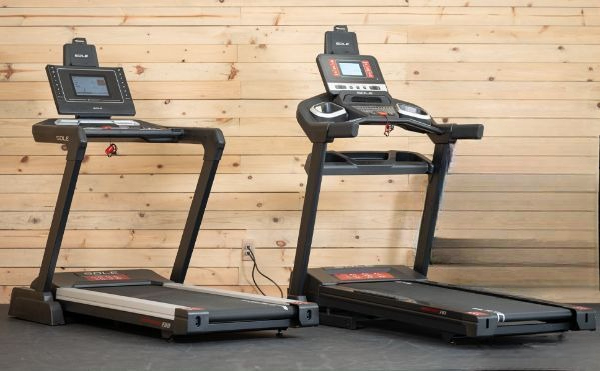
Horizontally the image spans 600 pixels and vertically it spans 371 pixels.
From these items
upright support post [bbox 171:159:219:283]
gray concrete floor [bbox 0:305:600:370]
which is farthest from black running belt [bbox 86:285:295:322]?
upright support post [bbox 171:159:219:283]

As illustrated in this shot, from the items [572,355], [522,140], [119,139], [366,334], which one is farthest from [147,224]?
[572,355]

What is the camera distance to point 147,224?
21.8 feet

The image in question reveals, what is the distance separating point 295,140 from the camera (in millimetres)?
6672

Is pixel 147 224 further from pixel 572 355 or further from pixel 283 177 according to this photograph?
pixel 572 355

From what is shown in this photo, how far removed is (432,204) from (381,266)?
0.48 meters

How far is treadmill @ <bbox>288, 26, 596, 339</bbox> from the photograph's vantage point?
5070 mm

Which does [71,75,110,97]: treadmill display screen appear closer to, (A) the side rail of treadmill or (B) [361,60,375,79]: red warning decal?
(B) [361,60,375,79]: red warning decal

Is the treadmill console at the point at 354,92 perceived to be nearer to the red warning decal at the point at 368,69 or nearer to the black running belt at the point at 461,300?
the red warning decal at the point at 368,69

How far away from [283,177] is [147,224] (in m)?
0.92

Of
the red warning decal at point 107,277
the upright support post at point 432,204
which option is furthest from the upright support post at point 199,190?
the upright support post at point 432,204

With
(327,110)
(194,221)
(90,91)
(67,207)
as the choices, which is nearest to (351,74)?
(327,110)

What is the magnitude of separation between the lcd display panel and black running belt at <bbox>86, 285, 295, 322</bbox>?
155cm

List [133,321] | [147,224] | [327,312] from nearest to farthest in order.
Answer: [133,321]
[327,312]
[147,224]

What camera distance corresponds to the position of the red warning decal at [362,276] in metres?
5.90
